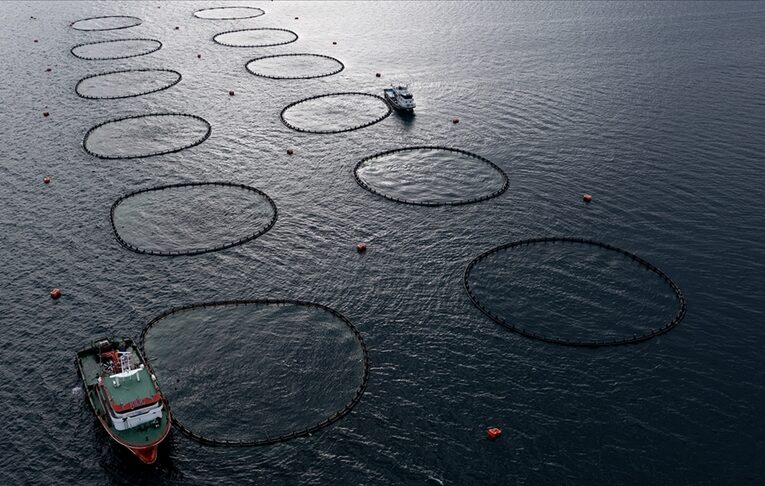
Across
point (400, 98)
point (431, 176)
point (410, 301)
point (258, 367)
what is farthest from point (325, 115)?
point (258, 367)

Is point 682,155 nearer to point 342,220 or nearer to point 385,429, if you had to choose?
point 342,220

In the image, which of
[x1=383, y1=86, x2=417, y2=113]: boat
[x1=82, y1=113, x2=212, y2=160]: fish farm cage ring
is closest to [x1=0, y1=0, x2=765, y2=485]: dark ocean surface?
[x1=82, y1=113, x2=212, y2=160]: fish farm cage ring

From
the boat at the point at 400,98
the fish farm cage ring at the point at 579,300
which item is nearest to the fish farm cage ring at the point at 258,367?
the fish farm cage ring at the point at 579,300

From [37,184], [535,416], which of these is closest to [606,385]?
[535,416]

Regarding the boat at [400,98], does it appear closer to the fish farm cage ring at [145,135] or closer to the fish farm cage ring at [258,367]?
the fish farm cage ring at [145,135]

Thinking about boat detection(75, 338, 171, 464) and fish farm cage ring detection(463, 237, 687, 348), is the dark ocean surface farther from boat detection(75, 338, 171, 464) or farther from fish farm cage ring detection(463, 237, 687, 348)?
boat detection(75, 338, 171, 464)

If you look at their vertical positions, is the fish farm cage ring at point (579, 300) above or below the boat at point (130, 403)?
above

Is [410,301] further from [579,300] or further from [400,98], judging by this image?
[400,98]
